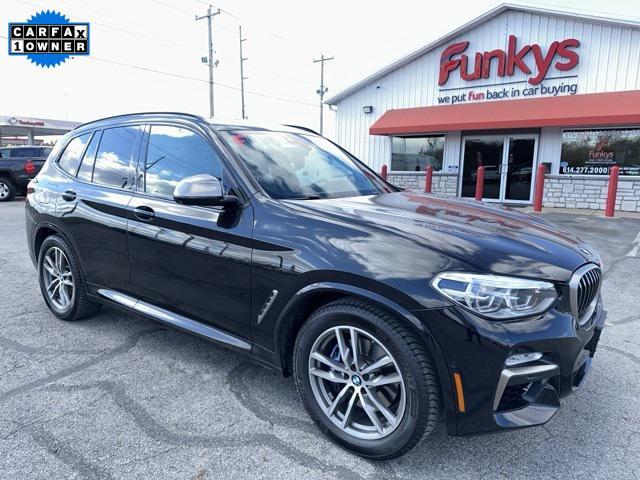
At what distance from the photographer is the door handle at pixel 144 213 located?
311 cm

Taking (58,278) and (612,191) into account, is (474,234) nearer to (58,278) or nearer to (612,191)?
(58,278)

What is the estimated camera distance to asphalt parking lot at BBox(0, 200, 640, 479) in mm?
2238

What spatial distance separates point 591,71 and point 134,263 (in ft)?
45.6

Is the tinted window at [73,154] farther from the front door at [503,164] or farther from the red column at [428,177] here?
the front door at [503,164]

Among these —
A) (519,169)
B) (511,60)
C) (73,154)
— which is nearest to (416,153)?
(519,169)

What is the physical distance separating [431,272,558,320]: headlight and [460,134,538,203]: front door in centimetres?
1347

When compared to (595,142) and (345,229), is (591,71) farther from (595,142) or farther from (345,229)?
(345,229)

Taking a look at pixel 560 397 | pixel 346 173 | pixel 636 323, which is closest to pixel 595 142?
pixel 636 323

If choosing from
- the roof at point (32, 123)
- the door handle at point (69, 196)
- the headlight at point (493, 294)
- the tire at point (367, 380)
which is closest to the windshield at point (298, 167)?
the tire at point (367, 380)

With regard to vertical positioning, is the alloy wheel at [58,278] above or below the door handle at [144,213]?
below

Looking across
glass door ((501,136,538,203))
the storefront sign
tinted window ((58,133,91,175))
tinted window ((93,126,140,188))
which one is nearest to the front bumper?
tinted window ((93,126,140,188))

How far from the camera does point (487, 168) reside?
14.9m

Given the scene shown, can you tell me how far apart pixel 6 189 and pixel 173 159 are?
15.7 metres

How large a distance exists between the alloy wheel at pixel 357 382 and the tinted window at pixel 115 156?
6.75 feet
